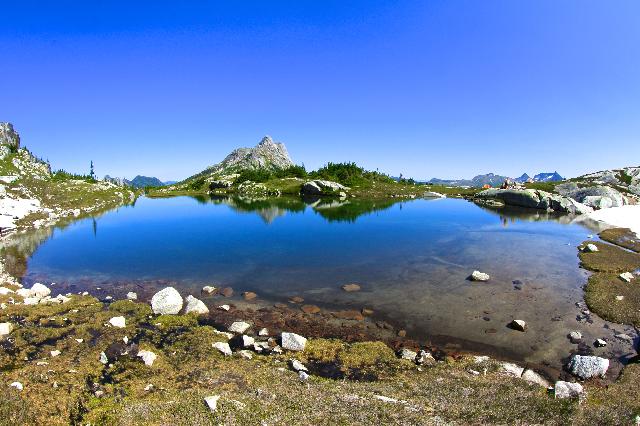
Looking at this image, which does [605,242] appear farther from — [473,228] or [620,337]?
[620,337]

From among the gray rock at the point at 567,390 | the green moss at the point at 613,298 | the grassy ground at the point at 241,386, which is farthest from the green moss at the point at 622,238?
the gray rock at the point at 567,390

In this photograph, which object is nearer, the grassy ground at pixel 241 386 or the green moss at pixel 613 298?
the grassy ground at pixel 241 386

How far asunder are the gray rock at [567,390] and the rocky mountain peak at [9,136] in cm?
16159

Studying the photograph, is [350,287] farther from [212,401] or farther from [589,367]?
[212,401]

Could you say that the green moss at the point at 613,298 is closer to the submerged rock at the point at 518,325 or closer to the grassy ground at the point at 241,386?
the submerged rock at the point at 518,325

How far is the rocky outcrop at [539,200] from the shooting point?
359 ft

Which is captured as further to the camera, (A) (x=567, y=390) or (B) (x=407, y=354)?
(B) (x=407, y=354)

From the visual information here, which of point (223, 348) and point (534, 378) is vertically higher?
point (223, 348)

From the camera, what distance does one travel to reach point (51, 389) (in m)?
16.2

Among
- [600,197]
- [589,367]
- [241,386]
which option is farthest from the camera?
[600,197]

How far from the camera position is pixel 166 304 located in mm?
27547

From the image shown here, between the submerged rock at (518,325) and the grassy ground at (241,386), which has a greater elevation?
the grassy ground at (241,386)

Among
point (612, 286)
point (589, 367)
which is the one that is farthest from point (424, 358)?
point (612, 286)

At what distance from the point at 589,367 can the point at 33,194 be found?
11443cm
